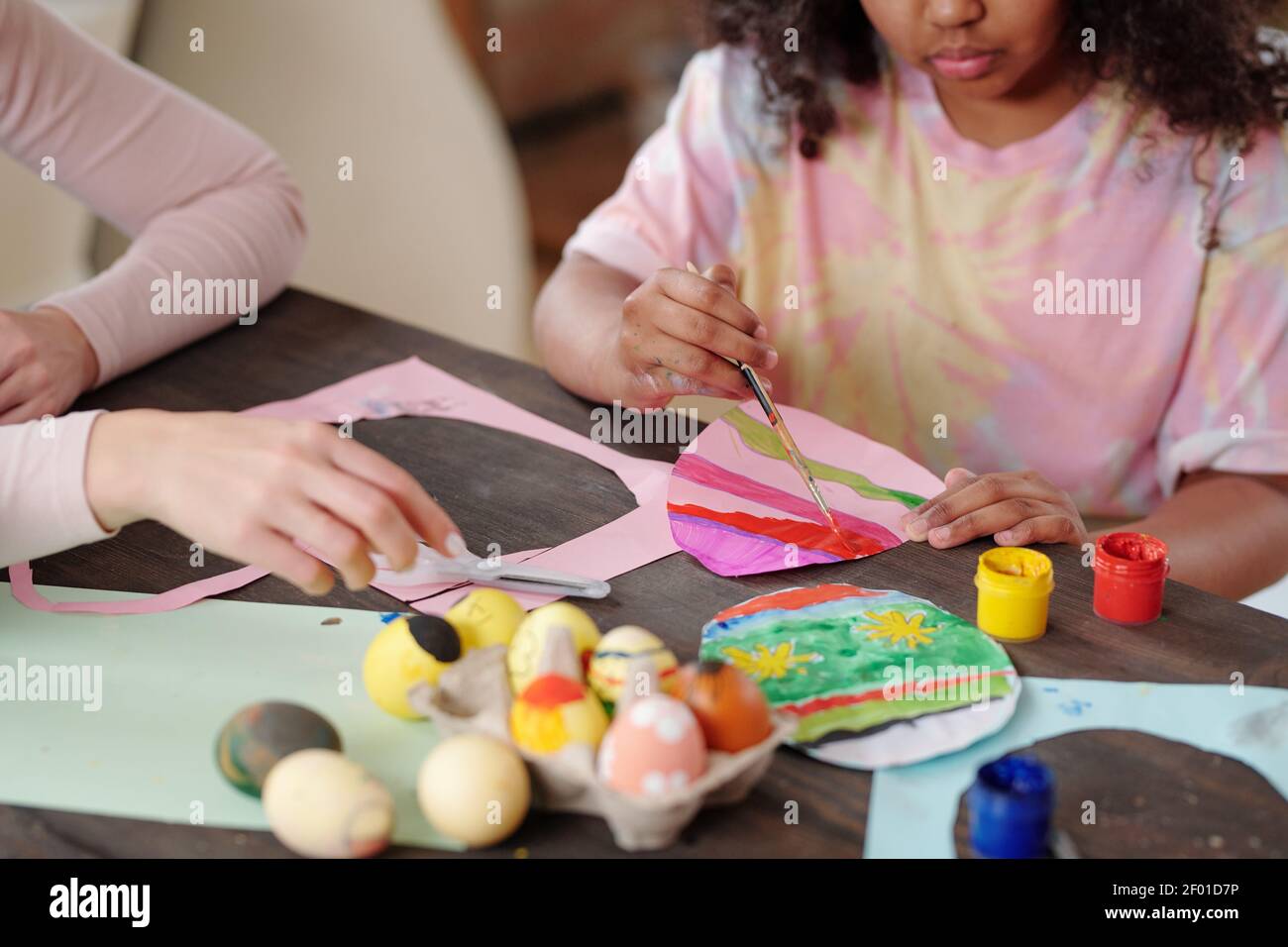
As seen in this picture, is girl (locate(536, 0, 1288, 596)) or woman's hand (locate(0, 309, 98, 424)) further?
girl (locate(536, 0, 1288, 596))

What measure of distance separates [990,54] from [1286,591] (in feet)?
2.32

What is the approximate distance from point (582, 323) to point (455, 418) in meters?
0.18

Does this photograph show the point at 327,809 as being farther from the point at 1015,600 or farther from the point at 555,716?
the point at 1015,600

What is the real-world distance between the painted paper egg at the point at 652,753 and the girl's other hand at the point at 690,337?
18.5 inches

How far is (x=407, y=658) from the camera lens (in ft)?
2.64

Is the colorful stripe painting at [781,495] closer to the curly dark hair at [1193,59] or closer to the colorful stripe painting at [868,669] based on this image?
the colorful stripe painting at [868,669]

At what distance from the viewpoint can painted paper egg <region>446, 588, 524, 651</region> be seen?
0.83 metres

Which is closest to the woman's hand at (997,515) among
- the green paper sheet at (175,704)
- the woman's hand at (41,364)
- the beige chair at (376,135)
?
the green paper sheet at (175,704)

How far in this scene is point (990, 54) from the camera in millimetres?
1260

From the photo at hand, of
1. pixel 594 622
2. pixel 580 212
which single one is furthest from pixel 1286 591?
pixel 580 212

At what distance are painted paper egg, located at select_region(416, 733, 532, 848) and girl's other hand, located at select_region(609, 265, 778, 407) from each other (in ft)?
1.58

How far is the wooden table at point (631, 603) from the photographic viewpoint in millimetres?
724

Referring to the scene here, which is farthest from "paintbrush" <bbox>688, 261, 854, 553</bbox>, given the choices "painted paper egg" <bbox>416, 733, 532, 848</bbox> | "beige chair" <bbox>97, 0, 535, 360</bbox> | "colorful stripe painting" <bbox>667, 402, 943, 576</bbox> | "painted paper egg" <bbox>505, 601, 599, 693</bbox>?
"beige chair" <bbox>97, 0, 535, 360</bbox>

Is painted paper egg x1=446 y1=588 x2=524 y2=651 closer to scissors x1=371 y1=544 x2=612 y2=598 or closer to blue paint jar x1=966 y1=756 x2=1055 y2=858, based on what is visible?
scissors x1=371 y1=544 x2=612 y2=598
